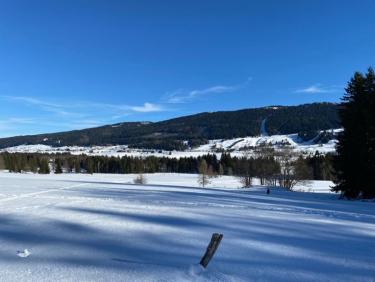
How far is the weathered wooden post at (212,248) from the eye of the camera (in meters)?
8.68

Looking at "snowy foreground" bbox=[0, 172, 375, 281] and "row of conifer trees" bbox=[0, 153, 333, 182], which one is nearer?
"snowy foreground" bbox=[0, 172, 375, 281]

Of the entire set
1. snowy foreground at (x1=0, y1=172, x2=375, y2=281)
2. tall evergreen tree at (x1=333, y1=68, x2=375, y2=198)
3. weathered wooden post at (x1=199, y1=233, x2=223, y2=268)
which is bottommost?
snowy foreground at (x1=0, y1=172, x2=375, y2=281)

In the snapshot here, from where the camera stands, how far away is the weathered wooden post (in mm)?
8680

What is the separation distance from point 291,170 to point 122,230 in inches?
2066

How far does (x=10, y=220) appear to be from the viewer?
15352 mm

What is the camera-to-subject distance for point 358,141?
33438 millimetres

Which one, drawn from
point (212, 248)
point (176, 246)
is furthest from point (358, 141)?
point (212, 248)

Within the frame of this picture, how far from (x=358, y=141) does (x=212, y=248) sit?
28.4 metres

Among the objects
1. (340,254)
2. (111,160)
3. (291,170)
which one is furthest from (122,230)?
(111,160)

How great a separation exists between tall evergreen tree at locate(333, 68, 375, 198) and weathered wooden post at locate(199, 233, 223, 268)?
26.8 metres

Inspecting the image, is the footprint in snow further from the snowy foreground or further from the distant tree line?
the distant tree line

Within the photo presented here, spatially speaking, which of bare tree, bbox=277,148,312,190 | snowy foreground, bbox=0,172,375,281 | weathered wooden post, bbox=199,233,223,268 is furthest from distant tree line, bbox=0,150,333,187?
weathered wooden post, bbox=199,233,223,268

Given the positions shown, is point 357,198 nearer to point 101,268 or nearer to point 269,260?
point 269,260

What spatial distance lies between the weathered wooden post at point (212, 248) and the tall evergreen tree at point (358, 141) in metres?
26.8
